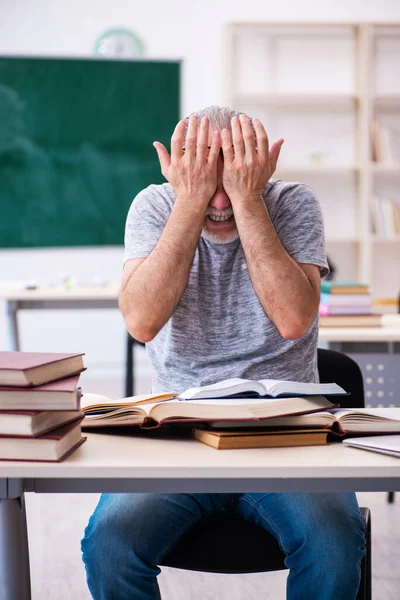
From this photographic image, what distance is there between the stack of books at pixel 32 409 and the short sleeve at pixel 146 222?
68cm

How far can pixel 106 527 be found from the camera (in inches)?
47.2

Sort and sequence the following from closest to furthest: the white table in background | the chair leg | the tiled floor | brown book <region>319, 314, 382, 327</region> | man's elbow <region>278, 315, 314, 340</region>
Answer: the chair leg < man's elbow <region>278, 315, 314, 340</region> < the tiled floor < brown book <region>319, 314, 382, 327</region> < the white table in background

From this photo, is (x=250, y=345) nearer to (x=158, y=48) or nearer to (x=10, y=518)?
(x=10, y=518)

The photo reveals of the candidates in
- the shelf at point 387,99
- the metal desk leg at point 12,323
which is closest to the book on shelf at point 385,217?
the shelf at point 387,99

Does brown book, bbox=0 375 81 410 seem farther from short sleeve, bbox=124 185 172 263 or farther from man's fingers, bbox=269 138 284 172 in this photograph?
man's fingers, bbox=269 138 284 172

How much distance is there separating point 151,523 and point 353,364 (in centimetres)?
63

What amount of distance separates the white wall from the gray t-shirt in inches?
145

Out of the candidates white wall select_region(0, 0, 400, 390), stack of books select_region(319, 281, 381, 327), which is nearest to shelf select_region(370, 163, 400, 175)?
white wall select_region(0, 0, 400, 390)

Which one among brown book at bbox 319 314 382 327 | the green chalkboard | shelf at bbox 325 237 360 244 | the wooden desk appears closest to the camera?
the wooden desk

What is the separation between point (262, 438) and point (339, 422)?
123 mm

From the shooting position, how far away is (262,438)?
41.4 inches

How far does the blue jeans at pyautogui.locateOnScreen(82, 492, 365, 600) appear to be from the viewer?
45.9 inches

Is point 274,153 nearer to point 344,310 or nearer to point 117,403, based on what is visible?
point 117,403

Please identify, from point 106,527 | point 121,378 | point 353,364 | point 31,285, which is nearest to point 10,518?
point 106,527
